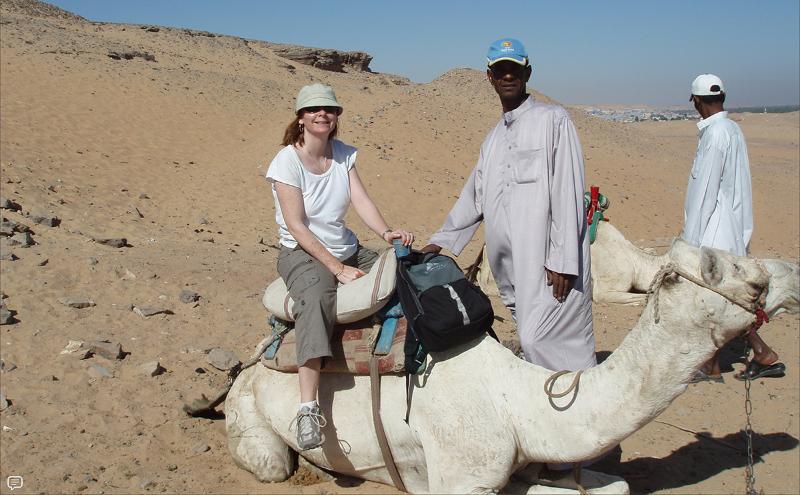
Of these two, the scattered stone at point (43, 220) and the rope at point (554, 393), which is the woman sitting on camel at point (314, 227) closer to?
the rope at point (554, 393)

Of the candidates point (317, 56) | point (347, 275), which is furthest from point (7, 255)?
point (317, 56)

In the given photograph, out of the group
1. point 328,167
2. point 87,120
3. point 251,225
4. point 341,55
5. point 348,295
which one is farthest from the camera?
point 341,55

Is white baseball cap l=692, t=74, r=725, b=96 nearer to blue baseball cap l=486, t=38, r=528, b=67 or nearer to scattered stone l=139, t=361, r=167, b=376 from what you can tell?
blue baseball cap l=486, t=38, r=528, b=67

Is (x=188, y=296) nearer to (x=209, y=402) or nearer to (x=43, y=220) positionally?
(x=209, y=402)

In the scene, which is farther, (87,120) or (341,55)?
(341,55)

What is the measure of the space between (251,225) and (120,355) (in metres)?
6.58

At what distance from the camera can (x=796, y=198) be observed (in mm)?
17812

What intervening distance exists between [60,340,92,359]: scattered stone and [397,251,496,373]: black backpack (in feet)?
10.6

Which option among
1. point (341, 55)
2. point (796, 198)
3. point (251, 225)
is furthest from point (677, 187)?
point (341, 55)

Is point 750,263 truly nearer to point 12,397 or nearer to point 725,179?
point 725,179

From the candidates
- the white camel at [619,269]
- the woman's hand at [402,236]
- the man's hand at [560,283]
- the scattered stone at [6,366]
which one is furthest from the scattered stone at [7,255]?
the white camel at [619,269]

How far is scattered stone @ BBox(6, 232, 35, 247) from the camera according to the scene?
7789mm

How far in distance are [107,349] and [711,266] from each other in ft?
15.5

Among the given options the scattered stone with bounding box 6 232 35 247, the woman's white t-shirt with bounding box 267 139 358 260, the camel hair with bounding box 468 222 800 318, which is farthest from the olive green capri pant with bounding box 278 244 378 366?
the scattered stone with bounding box 6 232 35 247
